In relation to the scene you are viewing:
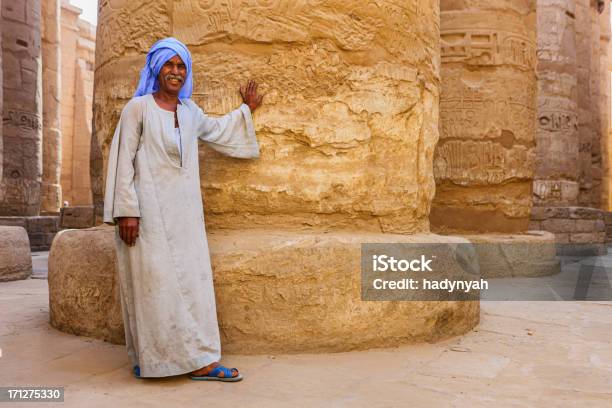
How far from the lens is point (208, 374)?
8.45 feet

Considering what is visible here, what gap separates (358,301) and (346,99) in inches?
41.6

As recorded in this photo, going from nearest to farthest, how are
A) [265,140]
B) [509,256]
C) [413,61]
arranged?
[265,140] < [413,61] < [509,256]

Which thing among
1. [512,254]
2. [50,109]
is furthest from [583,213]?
[50,109]

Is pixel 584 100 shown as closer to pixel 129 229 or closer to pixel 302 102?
pixel 302 102

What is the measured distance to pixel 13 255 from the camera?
Answer: 5.80 m

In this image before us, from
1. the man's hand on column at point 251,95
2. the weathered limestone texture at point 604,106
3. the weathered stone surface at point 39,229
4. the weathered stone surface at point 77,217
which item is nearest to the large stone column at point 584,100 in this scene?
the weathered limestone texture at point 604,106

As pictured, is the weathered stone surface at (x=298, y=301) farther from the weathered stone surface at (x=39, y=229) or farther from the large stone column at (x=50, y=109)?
the large stone column at (x=50, y=109)

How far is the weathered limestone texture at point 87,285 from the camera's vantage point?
324 cm

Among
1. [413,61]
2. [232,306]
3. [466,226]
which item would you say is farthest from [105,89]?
[466,226]

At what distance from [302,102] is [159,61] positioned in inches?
32.1

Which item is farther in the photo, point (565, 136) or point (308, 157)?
point (565, 136)

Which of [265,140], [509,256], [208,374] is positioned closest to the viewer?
[208,374]

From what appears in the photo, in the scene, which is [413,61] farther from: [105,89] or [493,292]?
[493,292]

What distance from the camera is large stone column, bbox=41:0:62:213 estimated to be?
14.0 m
